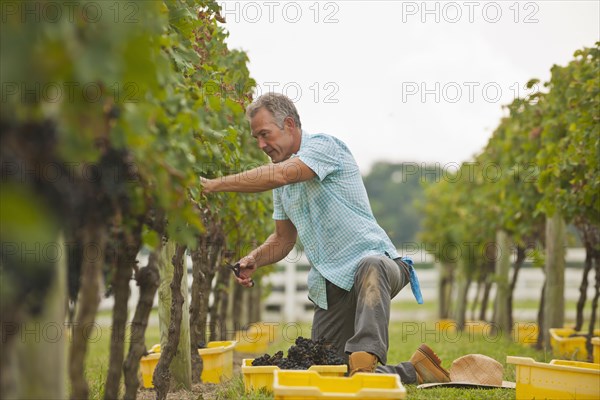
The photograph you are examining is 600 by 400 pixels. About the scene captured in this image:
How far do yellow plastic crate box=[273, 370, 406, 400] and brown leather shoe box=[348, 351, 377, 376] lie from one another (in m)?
0.95

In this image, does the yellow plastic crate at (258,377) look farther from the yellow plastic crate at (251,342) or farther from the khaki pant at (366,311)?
the yellow plastic crate at (251,342)

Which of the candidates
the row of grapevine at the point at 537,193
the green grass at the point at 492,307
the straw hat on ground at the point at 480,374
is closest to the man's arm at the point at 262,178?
the straw hat on ground at the point at 480,374

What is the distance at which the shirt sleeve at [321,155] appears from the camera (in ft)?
15.8

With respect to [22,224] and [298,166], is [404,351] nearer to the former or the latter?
[298,166]

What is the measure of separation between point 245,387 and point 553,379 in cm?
181

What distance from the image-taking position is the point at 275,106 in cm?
501

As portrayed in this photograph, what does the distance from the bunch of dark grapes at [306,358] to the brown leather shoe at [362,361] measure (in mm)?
119

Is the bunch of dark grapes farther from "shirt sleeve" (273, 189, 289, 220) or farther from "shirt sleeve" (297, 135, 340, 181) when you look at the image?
"shirt sleeve" (273, 189, 289, 220)

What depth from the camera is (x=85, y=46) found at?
193 centimetres

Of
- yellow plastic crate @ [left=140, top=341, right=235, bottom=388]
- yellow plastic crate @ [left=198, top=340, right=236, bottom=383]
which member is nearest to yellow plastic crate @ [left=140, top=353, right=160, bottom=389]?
yellow plastic crate @ [left=140, top=341, right=235, bottom=388]

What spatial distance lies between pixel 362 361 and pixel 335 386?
0.97m

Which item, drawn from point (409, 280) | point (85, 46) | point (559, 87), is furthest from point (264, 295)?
point (85, 46)

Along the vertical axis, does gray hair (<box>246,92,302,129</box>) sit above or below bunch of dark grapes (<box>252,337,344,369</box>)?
above

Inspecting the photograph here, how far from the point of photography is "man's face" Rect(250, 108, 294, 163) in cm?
501
